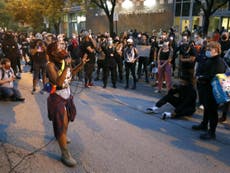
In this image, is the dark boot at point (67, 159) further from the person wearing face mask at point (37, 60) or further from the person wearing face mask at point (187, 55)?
the person wearing face mask at point (187, 55)

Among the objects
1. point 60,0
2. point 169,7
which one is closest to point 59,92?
point 60,0

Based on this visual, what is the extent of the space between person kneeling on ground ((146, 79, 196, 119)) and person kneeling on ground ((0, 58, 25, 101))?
3.98 meters

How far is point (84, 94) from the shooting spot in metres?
8.73

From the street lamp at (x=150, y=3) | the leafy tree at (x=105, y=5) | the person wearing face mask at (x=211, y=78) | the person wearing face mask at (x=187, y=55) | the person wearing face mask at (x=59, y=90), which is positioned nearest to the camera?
the person wearing face mask at (x=59, y=90)

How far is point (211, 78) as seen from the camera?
4.97 meters

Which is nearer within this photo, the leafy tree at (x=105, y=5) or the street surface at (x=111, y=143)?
the street surface at (x=111, y=143)

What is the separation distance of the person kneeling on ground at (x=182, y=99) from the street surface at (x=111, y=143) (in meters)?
0.17

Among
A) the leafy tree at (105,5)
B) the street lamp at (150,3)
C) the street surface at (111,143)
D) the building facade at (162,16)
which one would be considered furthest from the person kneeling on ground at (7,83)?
the street lamp at (150,3)

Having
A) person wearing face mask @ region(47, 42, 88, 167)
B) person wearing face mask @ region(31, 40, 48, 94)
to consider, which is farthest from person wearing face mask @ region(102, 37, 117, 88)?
person wearing face mask @ region(47, 42, 88, 167)

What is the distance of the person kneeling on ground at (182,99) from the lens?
246 inches

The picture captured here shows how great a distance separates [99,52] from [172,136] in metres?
6.20

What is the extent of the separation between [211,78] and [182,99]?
5.00ft

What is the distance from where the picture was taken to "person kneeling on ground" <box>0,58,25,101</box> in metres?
7.38

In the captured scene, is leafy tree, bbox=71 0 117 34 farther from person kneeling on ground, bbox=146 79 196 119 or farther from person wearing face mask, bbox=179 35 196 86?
person kneeling on ground, bbox=146 79 196 119
